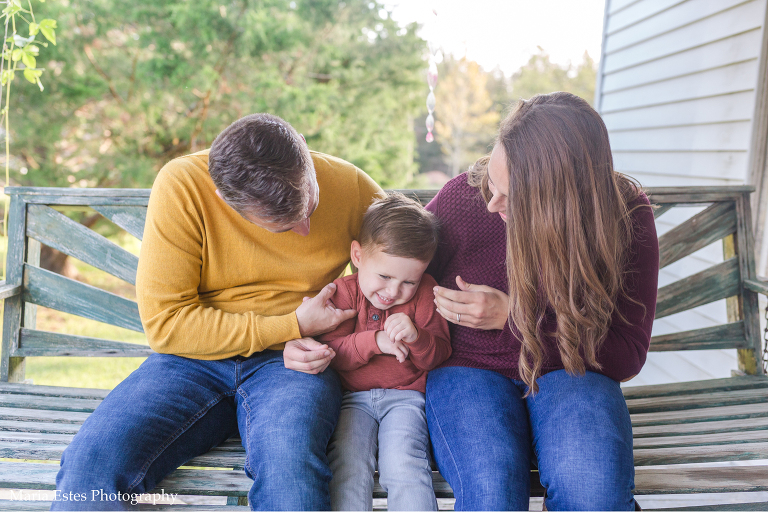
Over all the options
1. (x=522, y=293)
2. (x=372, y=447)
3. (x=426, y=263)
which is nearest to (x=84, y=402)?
(x=372, y=447)

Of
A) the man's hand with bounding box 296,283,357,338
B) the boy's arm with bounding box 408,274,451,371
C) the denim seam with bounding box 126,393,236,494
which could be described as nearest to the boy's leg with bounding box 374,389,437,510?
the boy's arm with bounding box 408,274,451,371

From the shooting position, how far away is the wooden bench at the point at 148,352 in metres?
1.56

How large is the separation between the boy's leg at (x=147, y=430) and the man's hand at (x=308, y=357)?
199 mm

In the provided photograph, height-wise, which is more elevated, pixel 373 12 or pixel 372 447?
pixel 373 12

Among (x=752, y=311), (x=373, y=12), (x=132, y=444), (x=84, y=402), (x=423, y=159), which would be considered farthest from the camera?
(x=423, y=159)

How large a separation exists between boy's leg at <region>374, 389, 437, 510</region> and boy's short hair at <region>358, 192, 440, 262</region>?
453 mm

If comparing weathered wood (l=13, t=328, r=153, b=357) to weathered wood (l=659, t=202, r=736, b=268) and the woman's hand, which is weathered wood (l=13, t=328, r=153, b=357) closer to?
the woman's hand

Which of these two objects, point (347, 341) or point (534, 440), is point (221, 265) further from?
point (534, 440)

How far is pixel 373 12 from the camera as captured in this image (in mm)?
6262

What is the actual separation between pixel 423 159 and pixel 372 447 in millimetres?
12584

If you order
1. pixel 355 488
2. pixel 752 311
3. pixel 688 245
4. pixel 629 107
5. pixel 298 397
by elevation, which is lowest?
pixel 355 488

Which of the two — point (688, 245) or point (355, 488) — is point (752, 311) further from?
point (355, 488)

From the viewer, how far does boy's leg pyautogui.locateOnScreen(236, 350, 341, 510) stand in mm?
1317

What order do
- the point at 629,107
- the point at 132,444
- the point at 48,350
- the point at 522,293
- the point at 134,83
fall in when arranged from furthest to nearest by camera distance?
the point at 134,83
the point at 629,107
the point at 48,350
the point at 522,293
the point at 132,444
